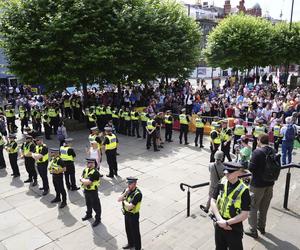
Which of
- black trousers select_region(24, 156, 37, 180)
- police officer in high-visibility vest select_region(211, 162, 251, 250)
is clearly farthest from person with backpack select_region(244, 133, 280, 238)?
black trousers select_region(24, 156, 37, 180)

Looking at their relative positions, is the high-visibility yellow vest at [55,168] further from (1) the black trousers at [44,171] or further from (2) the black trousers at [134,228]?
(2) the black trousers at [134,228]

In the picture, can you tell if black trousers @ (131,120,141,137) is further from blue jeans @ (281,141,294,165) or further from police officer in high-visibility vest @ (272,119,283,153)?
blue jeans @ (281,141,294,165)

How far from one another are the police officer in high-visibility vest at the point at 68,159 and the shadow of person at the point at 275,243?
17.8ft

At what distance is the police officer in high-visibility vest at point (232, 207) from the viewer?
4234mm

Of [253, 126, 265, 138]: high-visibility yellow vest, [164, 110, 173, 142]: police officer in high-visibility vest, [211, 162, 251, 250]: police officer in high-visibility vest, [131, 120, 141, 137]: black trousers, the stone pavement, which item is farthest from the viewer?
[131, 120, 141, 137]: black trousers

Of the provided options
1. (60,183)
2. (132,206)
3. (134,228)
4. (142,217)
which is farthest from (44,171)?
(132,206)

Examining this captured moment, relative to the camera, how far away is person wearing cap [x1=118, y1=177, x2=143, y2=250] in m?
5.70

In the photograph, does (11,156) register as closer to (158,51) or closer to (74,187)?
(74,187)

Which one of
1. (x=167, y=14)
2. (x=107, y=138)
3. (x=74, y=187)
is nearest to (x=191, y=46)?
(x=167, y=14)

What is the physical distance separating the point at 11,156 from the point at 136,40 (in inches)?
399

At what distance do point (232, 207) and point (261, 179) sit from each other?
173cm

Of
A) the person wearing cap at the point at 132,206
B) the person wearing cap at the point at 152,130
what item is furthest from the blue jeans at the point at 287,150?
the person wearing cap at the point at 132,206

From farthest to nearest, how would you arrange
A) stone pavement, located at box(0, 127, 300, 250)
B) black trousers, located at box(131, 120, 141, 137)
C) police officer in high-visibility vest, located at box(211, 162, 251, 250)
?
black trousers, located at box(131, 120, 141, 137) → stone pavement, located at box(0, 127, 300, 250) → police officer in high-visibility vest, located at box(211, 162, 251, 250)

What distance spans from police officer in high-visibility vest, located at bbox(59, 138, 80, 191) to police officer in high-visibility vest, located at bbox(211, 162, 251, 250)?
528cm
